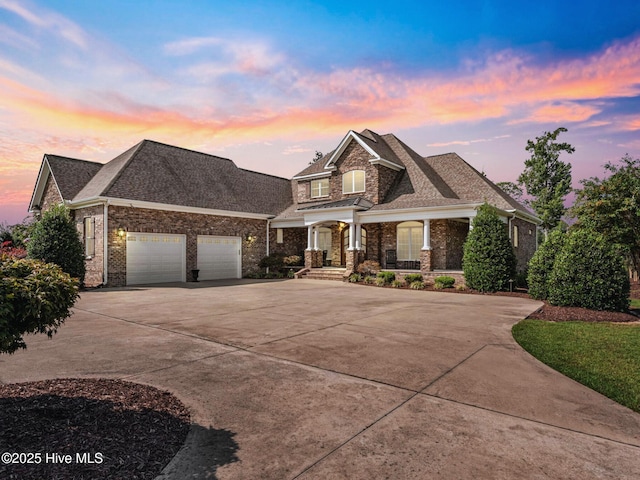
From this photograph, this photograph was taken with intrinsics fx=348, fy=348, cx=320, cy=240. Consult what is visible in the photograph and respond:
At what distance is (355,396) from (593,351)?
480cm

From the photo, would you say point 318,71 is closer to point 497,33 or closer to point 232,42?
point 232,42

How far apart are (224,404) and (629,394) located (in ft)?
15.7

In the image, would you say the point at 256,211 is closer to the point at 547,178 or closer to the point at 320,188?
the point at 320,188

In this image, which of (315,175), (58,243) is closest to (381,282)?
(315,175)

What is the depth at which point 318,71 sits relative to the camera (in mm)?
13000

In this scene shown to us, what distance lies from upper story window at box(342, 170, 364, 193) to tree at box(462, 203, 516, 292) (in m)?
9.44

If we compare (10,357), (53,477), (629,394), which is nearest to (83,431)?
(53,477)

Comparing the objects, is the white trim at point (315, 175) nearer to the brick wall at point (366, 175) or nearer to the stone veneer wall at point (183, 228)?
the brick wall at point (366, 175)

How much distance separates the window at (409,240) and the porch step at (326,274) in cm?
384

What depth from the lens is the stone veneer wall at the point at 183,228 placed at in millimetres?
16938

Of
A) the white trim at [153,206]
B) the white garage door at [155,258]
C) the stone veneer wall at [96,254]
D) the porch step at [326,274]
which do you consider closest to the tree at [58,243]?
the stone veneer wall at [96,254]

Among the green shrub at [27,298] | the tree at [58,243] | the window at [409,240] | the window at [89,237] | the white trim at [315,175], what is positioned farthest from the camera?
the white trim at [315,175]

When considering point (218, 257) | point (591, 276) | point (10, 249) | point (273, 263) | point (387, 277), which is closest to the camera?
point (591, 276)

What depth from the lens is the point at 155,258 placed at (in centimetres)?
1845
